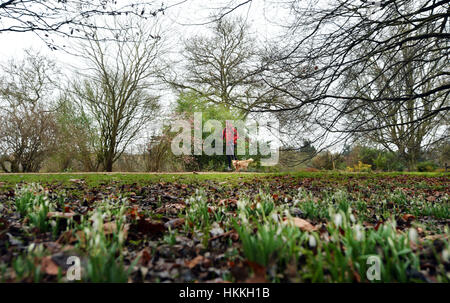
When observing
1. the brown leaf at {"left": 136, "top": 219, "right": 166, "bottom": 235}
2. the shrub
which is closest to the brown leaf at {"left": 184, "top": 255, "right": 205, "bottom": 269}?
the brown leaf at {"left": 136, "top": 219, "right": 166, "bottom": 235}

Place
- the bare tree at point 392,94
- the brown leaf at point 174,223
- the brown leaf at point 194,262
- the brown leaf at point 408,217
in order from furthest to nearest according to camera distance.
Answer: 1. the bare tree at point 392,94
2. the brown leaf at point 408,217
3. the brown leaf at point 174,223
4. the brown leaf at point 194,262

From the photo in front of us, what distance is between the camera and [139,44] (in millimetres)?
13148

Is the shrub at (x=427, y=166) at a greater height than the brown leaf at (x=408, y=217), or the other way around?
the shrub at (x=427, y=166)

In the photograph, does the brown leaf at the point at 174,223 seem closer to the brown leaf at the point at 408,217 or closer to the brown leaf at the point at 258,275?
the brown leaf at the point at 258,275

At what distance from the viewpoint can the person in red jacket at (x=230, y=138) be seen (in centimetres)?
1473

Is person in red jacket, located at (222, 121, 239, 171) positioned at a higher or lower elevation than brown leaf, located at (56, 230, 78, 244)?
higher

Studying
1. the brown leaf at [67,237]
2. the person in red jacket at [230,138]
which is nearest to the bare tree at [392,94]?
the brown leaf at [67,237]

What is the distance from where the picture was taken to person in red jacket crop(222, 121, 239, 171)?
14.7 meters

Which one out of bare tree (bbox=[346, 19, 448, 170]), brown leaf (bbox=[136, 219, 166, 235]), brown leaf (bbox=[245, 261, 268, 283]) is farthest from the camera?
bare tree (bbox=[346, 19, 448, 170])

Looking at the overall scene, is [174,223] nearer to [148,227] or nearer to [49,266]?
[148,227]

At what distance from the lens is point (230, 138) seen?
589 inches

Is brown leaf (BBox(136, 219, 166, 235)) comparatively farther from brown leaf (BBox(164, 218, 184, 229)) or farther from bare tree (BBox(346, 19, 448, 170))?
bare tree (BBox(346, 19, 448, 170))

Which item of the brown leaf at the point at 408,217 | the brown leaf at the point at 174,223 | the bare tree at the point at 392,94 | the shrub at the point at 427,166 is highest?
the bare tree at the point at 392,94
